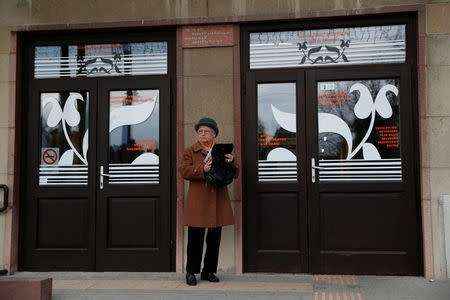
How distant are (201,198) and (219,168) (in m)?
0.44

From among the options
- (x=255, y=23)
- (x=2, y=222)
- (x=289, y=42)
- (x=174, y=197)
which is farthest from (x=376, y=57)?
(x=2, y=222)

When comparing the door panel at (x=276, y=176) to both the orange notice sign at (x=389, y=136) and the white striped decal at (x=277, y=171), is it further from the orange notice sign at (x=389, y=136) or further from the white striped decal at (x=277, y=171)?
the orange notice sign at (x=389, y=136)

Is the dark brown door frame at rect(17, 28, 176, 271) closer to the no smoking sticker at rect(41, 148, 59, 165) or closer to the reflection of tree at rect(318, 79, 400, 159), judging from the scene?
the no smoking sticker at rect(41, 148, 59, 165)

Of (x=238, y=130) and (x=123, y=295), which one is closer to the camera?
(x=123, y=295)

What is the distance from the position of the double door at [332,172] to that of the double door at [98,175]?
120 centimetres

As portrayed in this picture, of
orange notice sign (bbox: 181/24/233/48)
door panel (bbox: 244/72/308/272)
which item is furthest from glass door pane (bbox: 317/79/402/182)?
orange notice sign (bbox: 181/24/233/48)

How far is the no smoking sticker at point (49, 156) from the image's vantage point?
605cm

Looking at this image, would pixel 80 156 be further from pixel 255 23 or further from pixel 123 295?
pixel 255 23

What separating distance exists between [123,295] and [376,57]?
4.17m

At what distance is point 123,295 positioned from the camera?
4680 millimetres

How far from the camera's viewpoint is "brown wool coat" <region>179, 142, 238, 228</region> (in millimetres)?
4891

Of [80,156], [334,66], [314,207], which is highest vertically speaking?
[334,66]

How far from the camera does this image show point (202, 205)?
493 centimetres

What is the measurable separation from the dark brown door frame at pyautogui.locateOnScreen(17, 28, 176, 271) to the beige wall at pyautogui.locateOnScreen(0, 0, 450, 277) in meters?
0.19
